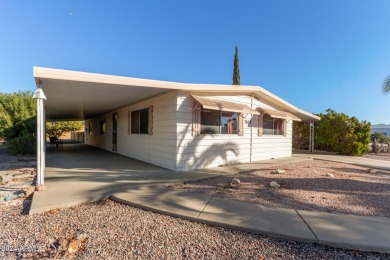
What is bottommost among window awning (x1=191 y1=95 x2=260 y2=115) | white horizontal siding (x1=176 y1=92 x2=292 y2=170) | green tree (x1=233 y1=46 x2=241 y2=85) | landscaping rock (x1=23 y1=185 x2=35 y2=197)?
landscaping rock (x1=23 y1=185 x2=35 y2=197)

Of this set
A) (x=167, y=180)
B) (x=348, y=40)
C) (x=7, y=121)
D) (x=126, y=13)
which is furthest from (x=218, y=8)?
(x=7, y=121)

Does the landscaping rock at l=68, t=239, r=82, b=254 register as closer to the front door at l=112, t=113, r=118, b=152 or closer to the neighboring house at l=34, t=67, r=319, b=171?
the neighboring house at l=34, t=67, r=319, b=171

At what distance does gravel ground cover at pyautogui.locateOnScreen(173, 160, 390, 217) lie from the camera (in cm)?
365

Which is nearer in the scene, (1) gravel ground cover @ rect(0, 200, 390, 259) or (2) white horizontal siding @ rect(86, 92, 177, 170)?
(1) gravel ground cover @ rect(0, 200, 390, 259)

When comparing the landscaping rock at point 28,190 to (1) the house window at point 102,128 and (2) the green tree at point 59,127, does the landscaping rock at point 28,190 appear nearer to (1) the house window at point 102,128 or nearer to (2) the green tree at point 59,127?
(1) the house window at point 102,128

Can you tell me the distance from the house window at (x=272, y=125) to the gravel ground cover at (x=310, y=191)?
3806 millimetres

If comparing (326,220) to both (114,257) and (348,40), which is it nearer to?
(114,257)

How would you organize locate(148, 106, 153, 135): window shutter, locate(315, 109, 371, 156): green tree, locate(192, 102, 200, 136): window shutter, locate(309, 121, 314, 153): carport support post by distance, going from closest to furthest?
locate(192, 102, 200, 136): window shutter → locate(148, 106, 153, 135): window shutter → locate(315, 109, 371, 156): green tree → locate(309, 121, 314, 153): carport support post

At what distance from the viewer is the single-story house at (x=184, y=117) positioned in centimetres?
562

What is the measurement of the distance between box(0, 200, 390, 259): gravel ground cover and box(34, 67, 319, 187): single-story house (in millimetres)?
2885

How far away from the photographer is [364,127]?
484 inches

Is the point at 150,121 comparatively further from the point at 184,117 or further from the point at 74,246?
the point at 74,246

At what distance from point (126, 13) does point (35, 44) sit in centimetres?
469

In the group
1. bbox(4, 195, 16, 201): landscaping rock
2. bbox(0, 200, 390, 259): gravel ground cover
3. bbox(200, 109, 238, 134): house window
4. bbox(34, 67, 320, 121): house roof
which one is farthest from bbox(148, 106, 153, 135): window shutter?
bbox(0, 200, 390, 259): gravel ground cover
